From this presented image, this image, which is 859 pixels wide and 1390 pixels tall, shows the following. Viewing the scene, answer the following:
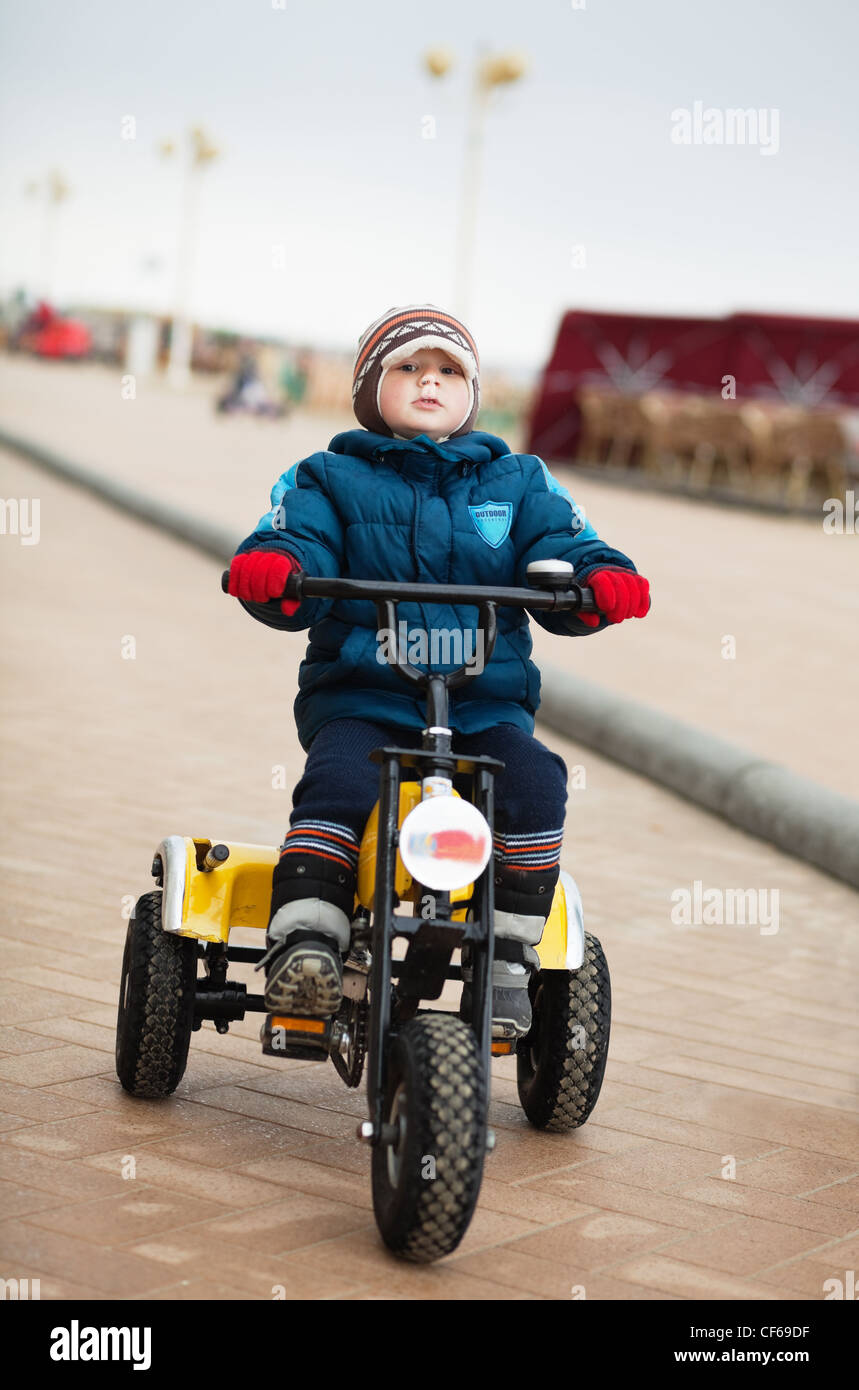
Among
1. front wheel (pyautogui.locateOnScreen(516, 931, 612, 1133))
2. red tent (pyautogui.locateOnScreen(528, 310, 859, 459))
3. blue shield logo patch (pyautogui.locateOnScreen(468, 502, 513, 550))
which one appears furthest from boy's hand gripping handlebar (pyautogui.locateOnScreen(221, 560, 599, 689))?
red tent (pyautogui.locateOnScreen(528, 310, 859, 459))

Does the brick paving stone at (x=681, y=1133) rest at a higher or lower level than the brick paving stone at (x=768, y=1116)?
higher

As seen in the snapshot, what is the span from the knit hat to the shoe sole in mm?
1040

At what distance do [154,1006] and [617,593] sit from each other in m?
1.10

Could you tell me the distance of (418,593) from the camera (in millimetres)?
2812

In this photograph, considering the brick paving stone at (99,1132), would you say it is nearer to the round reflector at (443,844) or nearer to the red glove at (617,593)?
the round reflector at (443,844)

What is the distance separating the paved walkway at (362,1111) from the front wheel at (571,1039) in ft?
0.26

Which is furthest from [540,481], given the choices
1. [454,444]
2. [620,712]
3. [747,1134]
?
[620,712]

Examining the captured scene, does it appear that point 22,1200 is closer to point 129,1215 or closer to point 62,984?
point 129,1215

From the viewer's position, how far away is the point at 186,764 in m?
6.46

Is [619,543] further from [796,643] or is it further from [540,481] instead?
[540,481]

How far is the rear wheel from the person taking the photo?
3.19 m

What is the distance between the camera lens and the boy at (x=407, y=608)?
2.91 meters

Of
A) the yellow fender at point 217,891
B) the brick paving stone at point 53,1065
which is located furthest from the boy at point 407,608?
the brick paving stone at point 53,1065
